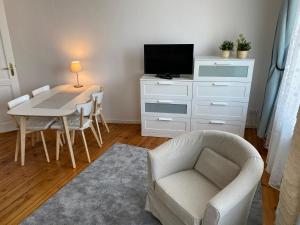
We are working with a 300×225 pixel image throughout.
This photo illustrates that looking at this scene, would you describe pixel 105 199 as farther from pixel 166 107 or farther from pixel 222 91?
pixel 222 91

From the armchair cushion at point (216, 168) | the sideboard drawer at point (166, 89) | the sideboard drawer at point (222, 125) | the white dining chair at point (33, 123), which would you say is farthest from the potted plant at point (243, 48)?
the white dining chair at point (33, 123)

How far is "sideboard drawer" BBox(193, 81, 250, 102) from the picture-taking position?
320 cm

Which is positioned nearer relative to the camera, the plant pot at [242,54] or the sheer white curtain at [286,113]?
the sheer white curtain at [286,113]

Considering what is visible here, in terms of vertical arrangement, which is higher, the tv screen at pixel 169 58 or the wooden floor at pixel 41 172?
the tv screen at pixel 169 58

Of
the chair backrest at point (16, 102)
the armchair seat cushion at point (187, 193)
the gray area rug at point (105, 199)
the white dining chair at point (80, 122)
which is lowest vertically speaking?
the gray area rug at point (105, 199)

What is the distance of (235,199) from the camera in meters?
1.47

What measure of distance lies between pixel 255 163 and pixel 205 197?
45 cm

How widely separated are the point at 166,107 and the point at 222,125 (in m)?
0.86

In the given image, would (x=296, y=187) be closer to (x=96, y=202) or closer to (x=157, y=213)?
(x=157, y=213)

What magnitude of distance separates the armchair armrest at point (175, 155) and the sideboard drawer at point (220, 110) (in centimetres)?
134

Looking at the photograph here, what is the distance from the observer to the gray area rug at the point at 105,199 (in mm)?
2127

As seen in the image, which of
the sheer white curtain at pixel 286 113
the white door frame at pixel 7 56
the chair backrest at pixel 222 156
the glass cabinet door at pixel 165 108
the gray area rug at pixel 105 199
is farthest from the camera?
the white door frame at pixel 7 56

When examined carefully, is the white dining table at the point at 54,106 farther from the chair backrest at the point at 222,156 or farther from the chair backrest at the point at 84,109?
the chair backrest at the point at 222,156

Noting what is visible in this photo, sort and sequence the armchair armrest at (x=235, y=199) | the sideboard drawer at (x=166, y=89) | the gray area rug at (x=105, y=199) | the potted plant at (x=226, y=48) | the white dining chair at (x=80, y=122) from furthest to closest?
the sideboard drawer at (x=166, y=89)
the potted plant at (x=226, y=48)
the white dining chair at (x=80, y=122)
the gray area rug at (x=105, y=199)
the armchair armrest at (x=235, y=199)
